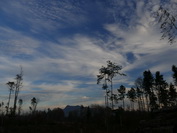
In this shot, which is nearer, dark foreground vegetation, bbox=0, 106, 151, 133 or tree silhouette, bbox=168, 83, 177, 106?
dark foreground vegetation, bbox=0, 106, 151, 133

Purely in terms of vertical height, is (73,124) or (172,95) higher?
(172,95)

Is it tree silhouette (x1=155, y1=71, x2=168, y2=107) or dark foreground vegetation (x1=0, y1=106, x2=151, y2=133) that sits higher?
tree silhouette (x1=155, y1=71, x2=168, y2=107)

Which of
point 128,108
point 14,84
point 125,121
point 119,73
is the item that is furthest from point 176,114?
point 128,108

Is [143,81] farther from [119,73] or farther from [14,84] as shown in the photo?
[14,84]

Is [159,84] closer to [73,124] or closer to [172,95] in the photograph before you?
[172,95]

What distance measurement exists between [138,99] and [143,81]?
13694 mm

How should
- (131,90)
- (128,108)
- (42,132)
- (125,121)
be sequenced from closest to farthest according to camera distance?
(42,132), (125,121), (131,90), (128,108)

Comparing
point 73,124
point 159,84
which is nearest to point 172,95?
point 159,84

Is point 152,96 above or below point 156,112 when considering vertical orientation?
above

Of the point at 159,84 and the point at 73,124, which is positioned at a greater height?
the point at 159,84

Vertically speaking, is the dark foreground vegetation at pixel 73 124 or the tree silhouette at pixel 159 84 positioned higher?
the tree silhouette at pixel 159 84

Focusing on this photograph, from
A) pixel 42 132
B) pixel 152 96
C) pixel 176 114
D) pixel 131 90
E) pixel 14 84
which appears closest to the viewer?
pixel 176 114

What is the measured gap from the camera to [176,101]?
4625 cm

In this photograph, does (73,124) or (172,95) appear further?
(172,95)
